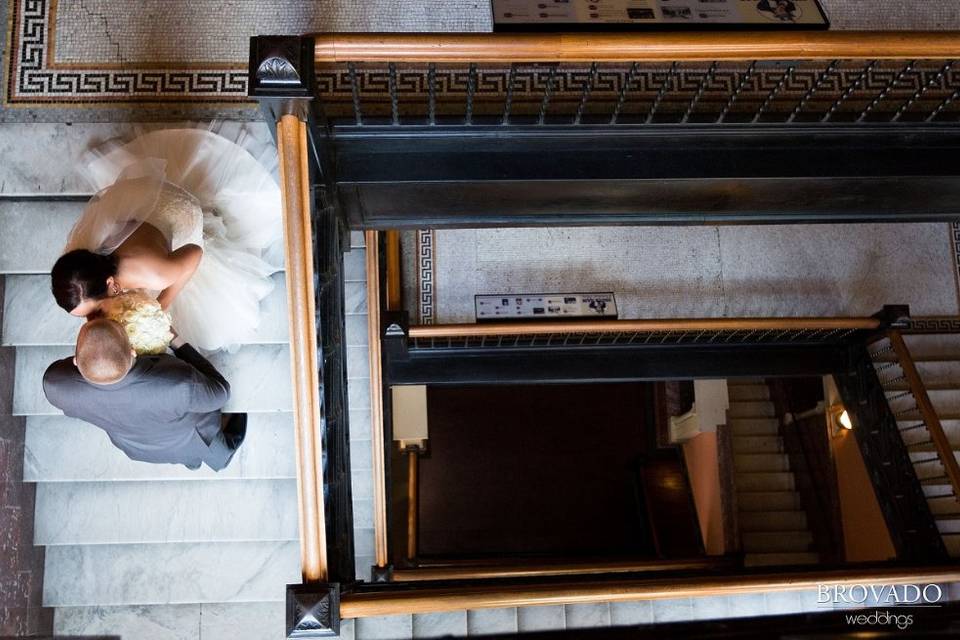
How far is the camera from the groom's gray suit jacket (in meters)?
1.99

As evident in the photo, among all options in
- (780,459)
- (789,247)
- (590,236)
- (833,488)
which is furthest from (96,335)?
(780,459)

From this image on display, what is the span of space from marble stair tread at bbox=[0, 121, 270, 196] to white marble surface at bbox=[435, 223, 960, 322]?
1.53 meters

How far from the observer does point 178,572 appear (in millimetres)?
2928

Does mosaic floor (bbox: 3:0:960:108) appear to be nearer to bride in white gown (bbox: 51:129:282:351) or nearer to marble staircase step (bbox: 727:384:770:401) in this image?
bride in white gown (bbox: 51:129:282:351)

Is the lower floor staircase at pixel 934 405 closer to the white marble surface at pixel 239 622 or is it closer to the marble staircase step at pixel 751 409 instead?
the marble staircase step at pixel 751 409

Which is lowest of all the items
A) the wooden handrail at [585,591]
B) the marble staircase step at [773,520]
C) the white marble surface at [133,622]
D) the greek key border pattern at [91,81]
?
the white marble surface at [133,622]

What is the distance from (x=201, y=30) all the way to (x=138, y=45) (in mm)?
269

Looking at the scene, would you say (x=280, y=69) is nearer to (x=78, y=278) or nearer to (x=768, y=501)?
(x=78, y=278)

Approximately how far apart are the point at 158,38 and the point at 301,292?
67.2 inches

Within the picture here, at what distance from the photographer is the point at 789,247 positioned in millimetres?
4156

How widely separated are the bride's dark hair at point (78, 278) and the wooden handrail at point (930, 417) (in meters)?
3.56

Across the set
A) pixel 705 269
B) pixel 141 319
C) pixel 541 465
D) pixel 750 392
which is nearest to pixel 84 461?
pixel 141 319

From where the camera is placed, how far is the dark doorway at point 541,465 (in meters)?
6.83

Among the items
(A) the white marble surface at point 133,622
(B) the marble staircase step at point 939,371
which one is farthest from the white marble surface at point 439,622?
(B) the marble staircase step at point 939,371
